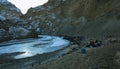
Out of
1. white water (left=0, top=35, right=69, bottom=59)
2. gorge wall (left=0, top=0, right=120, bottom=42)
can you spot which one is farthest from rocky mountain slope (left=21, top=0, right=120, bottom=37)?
white water (left=0, top=35, right=69, bottom=59)

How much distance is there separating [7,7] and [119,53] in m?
148

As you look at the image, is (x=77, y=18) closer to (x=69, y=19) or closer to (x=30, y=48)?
(x=69, y=19)

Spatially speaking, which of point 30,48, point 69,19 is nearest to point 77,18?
point 69,19

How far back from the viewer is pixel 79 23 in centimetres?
11694

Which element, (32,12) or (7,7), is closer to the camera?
(7,7)

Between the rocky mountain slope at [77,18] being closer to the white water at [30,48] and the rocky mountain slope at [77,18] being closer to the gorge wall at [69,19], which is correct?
the gorge wall at [69,19]

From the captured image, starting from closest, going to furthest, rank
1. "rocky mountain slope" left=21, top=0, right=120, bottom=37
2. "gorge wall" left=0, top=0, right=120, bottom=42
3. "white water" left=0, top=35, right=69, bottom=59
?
"white water" left=0, top=35, right=69, bottom=59, "rocky mountain slope" left=21, top=0, right=120, bottom=37, "gorge wall" left=0, top=0, right=120, bottom=42

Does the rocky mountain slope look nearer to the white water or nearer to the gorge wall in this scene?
the gorge wall

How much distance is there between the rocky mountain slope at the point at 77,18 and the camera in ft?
275

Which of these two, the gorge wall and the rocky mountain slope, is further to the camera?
the gorge wall

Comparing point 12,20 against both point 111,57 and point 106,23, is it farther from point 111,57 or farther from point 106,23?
point 111,57

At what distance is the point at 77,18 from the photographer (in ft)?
412

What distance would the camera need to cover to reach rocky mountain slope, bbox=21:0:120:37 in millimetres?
83875

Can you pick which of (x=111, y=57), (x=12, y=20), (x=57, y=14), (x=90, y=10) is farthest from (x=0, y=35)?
(x=111, y=57)
